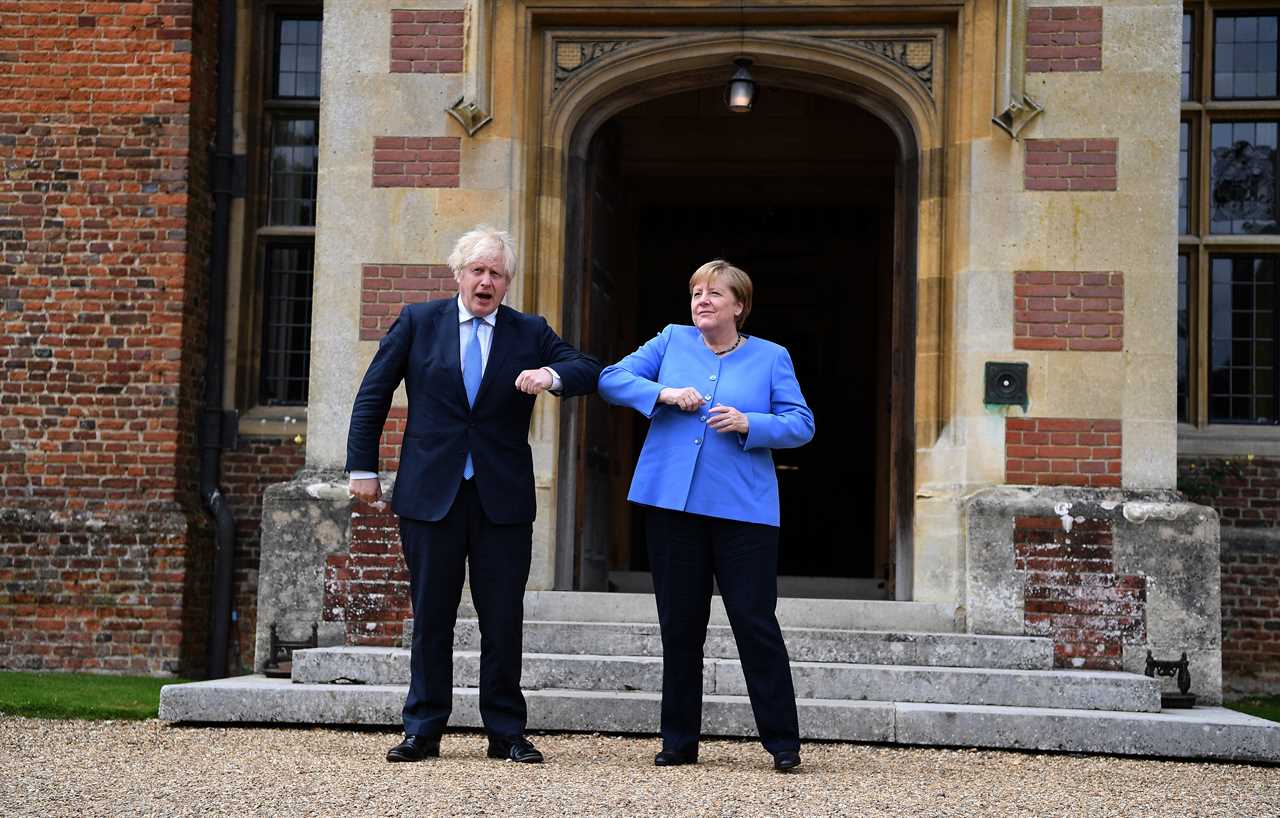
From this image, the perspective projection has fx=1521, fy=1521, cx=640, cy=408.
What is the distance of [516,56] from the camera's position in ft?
26.6

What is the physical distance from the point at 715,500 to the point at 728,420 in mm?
290

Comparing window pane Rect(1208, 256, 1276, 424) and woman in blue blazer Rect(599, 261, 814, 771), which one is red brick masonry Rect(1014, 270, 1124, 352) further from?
woman in blue blazer Rect(599, 261, 814, 771)

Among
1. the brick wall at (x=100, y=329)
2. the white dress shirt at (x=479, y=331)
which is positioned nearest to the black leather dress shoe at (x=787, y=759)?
the white dress shirt at (x=479, y=331)

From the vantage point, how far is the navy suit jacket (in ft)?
17.2

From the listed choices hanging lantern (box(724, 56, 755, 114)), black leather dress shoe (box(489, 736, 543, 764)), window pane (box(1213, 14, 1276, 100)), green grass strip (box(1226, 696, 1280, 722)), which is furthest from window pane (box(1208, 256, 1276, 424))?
black leather dress shoe (box(489, 736, 543, 764))

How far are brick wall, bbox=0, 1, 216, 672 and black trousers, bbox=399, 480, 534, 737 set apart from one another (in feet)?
15.0

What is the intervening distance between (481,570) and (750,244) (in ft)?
31.2

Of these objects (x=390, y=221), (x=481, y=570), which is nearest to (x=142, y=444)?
(x=390, y=221)

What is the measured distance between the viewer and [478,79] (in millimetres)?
7961

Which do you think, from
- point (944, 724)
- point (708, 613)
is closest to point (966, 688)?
point (944, 724)

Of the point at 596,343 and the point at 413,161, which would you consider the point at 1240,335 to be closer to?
the point at 596,343

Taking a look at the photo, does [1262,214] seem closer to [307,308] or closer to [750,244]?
[750,244]

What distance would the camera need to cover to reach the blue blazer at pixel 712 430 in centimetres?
514

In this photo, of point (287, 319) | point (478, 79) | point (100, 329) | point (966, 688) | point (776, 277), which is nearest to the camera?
point (966, 688)
